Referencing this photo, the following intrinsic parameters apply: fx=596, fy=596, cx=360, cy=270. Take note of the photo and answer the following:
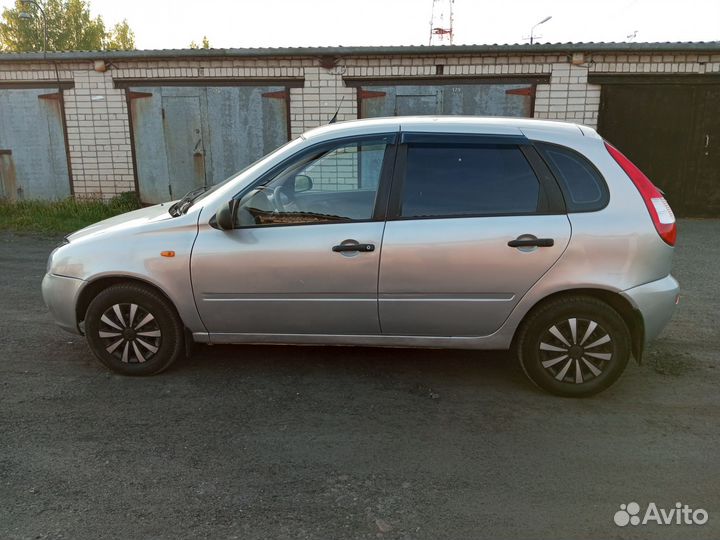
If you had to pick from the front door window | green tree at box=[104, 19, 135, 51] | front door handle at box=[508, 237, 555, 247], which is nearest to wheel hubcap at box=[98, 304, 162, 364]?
the front door window

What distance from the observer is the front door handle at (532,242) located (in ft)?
12.1

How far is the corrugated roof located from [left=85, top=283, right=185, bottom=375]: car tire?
24.4 ft

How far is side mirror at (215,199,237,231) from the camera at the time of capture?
12.8ft

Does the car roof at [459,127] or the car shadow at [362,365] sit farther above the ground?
the car roof at [459,127]

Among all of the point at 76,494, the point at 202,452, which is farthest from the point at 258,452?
the point at 76,494

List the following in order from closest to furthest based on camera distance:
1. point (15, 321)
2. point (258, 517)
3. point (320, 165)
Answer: point (258, 517) < point (320, 165) < point (15, 321)

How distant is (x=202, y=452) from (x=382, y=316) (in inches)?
55.1

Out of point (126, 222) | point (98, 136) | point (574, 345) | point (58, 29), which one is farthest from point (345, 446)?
point (58, 29)

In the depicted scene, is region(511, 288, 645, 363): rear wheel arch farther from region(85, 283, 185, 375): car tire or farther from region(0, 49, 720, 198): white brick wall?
region(0, 49, 720, 198): white brick wall

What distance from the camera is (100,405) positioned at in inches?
152

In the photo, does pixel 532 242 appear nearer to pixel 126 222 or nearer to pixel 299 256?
pixel 299 256

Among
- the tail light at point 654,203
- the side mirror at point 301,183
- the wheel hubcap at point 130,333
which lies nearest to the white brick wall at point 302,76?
the side mirror at point 301,183

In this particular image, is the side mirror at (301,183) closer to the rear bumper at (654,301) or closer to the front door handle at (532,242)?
the front door handle at (532,242)

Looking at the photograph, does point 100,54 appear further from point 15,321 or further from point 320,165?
point 320,165
